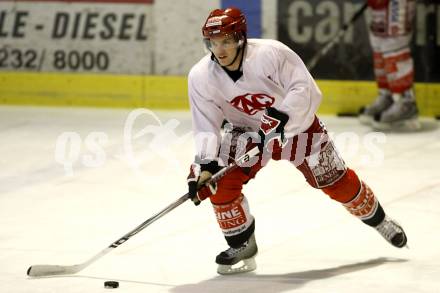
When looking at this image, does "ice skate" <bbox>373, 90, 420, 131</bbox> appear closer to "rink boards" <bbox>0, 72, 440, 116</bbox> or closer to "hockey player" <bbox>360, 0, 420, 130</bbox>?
"hockey player" <bbox>360, 0, 420, 130</bbox>

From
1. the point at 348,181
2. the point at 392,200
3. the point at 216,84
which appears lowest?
the point at 392,200

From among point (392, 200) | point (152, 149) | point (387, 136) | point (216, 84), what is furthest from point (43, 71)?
point (216, 84)

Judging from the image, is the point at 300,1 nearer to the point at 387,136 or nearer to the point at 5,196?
the point at 387,136

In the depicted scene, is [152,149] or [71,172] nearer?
[71,172]

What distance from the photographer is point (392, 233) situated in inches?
159

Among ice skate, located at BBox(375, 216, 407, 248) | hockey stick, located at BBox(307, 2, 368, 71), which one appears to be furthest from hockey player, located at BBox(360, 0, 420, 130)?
ice skate, located at BBox(375, 216, 407, 248)

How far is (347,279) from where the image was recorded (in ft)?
12.4

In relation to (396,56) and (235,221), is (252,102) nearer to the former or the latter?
(235,221)

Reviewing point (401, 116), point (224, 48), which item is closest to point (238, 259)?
point (224, 48)

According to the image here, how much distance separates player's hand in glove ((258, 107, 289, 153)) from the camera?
12.1 ft

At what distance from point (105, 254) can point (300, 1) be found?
3.77 metres

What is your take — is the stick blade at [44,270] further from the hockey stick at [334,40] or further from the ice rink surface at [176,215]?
the hockey stick at [334,40]

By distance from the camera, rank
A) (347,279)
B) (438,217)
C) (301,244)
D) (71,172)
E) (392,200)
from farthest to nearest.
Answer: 1. (71,172)
2. (392,200)
3. (438,217)
4. (301,244)
5. (347,279)

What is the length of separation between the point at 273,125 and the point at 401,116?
3.27 meters
